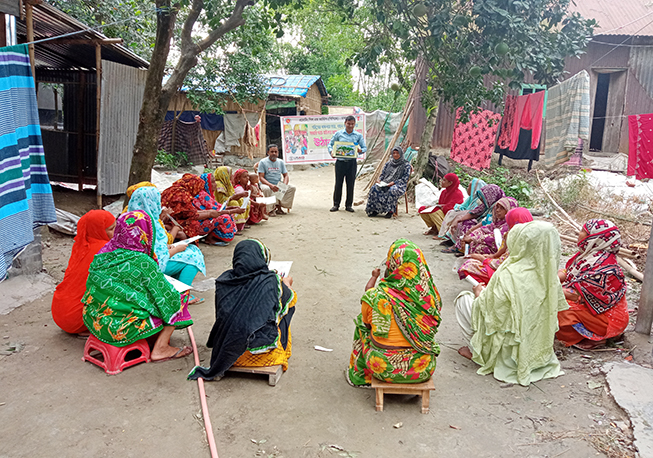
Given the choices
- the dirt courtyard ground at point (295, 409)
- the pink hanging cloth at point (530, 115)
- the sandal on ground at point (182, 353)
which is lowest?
the dirt courtyard ground at point (295, 409)

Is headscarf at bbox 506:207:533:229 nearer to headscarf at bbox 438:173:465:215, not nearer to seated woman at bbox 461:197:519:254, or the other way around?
seated woman at bbox 461:197:519:254

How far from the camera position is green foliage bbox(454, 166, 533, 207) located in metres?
9.80

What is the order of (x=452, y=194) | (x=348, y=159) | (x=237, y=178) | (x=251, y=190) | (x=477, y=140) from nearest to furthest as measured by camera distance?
(x=452, y=194), (x=237, y=178), (x=251, y=190), (x=348, y=159), (x=477, y=140)

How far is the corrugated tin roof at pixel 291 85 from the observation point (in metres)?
18.5

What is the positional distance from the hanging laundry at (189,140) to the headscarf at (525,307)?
14887mm

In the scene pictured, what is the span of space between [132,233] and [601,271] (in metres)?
3.48

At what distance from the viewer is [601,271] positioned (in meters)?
3.63

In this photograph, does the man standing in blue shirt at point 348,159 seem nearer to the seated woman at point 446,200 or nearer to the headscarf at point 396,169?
the headscarf at point 396,169

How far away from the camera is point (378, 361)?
9.54 feet

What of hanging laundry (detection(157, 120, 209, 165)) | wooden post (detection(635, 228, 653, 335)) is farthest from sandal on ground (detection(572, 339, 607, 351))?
hanging laundry (detection(157, 120, 209, 165))

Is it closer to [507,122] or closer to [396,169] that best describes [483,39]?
[396,169]

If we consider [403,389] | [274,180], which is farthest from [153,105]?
[403,389]

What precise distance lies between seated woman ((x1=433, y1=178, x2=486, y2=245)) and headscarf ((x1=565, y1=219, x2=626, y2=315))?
280 centimetres

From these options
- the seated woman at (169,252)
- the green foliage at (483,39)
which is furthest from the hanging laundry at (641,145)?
the seated woman at (169,252)
